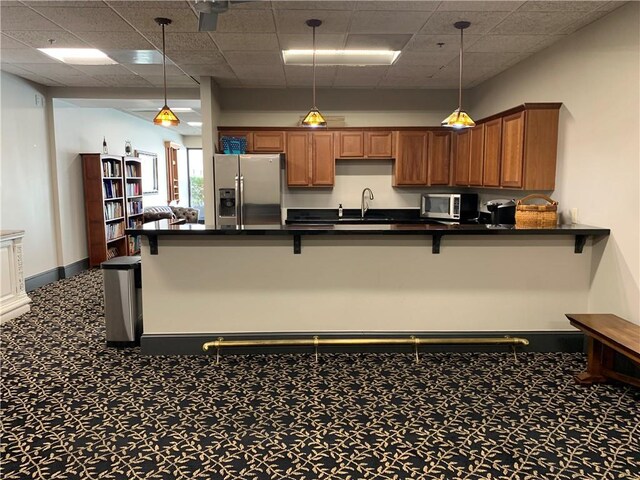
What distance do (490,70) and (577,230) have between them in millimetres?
2702

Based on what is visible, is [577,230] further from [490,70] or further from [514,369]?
[490,70]

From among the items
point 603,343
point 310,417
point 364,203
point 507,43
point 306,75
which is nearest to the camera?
point 310,417

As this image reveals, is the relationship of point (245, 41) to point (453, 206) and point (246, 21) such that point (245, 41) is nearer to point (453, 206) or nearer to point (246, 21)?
point (246, 21)

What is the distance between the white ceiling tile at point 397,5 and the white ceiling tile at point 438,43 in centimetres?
70

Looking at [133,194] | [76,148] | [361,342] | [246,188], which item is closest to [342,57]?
[246,188]

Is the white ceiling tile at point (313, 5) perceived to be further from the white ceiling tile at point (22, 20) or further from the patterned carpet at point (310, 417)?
the patterned carpet at point (310, 417)

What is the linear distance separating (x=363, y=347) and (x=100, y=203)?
5.48m

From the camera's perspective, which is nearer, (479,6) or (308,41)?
(479,6)

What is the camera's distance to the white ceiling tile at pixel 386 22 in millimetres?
3680

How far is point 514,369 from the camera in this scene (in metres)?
3.46

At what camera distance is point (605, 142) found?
3619 millimetres

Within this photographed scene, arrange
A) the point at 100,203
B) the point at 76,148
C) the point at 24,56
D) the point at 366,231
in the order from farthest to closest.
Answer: the point at 100,203, the point at 76,148, the point at 24,56, the point at 366,231

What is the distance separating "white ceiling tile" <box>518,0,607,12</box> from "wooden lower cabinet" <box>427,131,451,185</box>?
2949mm

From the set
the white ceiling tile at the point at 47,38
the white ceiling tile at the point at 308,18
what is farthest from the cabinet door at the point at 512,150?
the white ceiling tile at the point at 47,38
